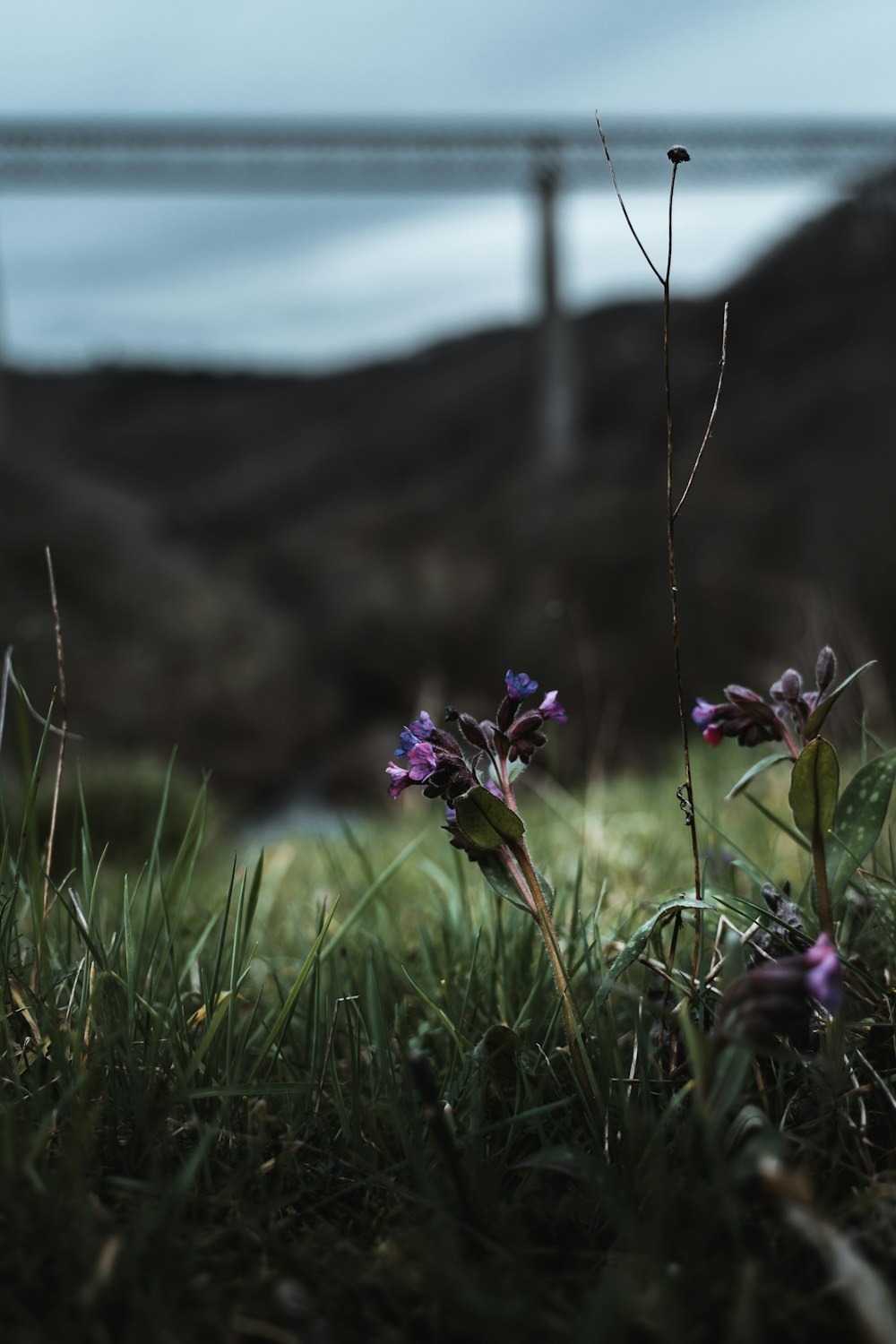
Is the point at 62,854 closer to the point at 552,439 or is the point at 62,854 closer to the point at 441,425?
the point at 552,439

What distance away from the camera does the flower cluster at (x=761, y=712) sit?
49.2 inches

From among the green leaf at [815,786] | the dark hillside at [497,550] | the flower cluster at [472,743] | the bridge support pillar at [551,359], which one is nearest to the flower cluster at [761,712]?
the green leaf at [815,786]

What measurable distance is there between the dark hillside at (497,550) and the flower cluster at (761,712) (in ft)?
3.56

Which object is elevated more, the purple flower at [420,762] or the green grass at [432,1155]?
the purple flower at [420,762]

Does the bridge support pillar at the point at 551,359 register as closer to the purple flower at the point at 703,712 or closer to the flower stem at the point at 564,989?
the purple flower at the point at 703,712

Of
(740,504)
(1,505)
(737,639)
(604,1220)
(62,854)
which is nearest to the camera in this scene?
(604,1220)

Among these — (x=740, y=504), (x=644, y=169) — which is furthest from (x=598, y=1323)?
(x=644, y=169)

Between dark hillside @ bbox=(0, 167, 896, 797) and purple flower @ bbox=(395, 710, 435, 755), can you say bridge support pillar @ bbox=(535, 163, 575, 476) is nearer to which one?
dark hillside @ bbox=(0, 167, 896, 797)

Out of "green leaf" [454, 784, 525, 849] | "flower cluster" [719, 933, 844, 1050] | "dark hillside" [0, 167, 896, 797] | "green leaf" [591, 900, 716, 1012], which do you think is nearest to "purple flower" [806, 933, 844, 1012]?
"flower cluster" [719, 933, 844, 1050]

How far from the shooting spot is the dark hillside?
1264cm

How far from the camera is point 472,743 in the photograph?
120cm

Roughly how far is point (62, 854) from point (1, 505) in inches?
621

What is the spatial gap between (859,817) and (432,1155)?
0.64m

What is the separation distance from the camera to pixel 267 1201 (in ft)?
3.19
